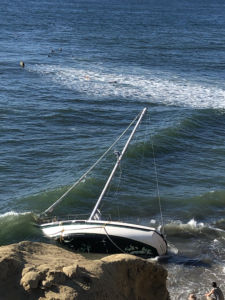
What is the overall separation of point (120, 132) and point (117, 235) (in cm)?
2224

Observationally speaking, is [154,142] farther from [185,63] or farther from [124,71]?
[185,63]

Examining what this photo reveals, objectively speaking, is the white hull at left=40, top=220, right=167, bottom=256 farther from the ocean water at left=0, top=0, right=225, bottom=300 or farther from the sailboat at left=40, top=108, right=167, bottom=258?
the ocean water at left=0, top=0, right=225, bottom=300

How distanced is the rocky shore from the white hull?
27.0 ft

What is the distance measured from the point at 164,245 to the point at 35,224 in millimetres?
7724

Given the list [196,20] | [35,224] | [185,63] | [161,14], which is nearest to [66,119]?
[35,224]

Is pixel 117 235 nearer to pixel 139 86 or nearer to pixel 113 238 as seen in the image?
pixel 113 238

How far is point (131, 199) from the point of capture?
107 feet

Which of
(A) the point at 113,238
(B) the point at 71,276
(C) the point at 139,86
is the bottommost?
(A) the point at 113,238

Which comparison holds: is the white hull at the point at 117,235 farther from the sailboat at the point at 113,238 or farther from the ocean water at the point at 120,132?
the ocean water at the point at 120,132

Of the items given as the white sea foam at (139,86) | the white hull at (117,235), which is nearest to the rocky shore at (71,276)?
the white hull at (117,235)

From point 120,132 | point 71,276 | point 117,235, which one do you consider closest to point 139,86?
point 120,132

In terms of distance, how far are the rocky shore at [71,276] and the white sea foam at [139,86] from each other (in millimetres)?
40891

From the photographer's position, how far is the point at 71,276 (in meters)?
12.9

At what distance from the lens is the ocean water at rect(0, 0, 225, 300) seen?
94.0 feet
